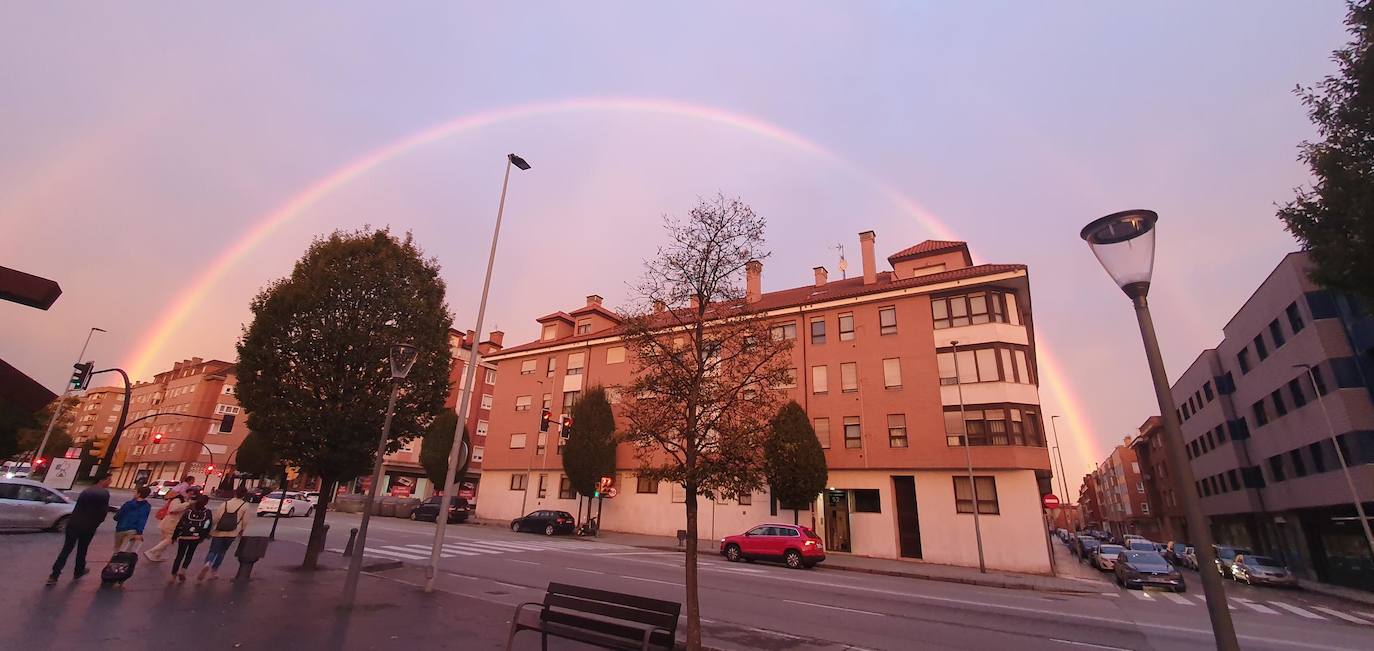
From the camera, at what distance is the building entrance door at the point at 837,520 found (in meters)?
30.1

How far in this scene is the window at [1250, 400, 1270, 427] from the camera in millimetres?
38828

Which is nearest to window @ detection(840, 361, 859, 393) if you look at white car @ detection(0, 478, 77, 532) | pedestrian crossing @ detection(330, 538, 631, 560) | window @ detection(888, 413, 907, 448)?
window @ detection(888, 413, 907, 448)

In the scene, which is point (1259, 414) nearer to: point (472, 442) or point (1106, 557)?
point (1106, 557)

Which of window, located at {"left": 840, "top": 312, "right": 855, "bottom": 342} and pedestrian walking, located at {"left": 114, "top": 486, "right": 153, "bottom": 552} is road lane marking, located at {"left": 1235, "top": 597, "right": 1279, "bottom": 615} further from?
pedestrian walking, located at {"left": 114, "top": 486, "right": 153, "bottom": 552}

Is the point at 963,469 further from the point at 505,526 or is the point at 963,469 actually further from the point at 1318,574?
the point at 505,526

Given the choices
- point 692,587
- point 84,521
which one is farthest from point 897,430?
point 84,521

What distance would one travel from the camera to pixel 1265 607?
A: 1855cm

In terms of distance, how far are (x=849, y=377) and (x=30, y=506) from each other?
3377 cm

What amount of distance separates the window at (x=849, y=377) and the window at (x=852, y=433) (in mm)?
1656

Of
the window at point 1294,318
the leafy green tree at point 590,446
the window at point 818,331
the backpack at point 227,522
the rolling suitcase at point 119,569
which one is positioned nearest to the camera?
the rolling suitcase at point 119,569

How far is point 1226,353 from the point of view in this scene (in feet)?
147

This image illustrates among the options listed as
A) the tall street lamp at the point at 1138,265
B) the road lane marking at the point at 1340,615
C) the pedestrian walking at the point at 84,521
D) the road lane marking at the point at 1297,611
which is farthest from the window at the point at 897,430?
the pedestrian walking at the point at 84,521

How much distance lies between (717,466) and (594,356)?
34029 millimetres

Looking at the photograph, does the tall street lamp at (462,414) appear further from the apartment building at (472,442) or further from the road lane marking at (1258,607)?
the apartment building at (472,442)
